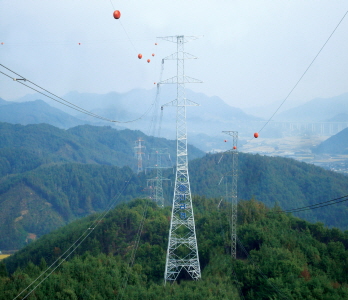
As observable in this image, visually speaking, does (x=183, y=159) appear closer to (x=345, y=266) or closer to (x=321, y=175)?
(x=345, y=266)

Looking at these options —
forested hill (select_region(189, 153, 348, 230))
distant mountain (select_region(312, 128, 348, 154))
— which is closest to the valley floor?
distant mountain (select_region(312, 128, 348, 154))

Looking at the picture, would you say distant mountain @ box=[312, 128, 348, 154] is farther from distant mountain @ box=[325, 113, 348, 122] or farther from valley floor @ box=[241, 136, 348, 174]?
distant mountain @ box=[325, 113, 348, 122]

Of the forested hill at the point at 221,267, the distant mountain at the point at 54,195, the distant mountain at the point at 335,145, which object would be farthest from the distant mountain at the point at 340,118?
the forested hill at the point at 221,267

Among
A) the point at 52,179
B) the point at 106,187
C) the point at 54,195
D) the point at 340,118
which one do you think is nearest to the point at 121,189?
the point at 106,187

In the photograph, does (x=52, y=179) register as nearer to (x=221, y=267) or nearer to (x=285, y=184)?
(x=285, y=184)

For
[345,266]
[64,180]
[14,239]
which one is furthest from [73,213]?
[345,266]

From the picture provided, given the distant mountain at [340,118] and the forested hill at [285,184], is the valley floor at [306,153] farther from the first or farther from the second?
the distant mountain at [340,118]

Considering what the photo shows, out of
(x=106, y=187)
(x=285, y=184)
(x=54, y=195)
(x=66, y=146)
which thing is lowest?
(x=54, y=195)
